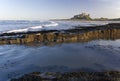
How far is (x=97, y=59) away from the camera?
54.9ft

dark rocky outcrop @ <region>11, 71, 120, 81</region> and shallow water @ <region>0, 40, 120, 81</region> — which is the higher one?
dark rocky outcrop @ <region>11, 71, 120, 81</region>

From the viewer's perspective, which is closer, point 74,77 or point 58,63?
point 74,77

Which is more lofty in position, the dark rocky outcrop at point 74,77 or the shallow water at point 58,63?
the dark rocky outcrop at point 74,77

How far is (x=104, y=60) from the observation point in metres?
16.4

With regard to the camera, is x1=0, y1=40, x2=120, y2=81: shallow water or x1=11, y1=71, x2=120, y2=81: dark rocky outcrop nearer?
x1=11, y1=71, x2=120, y2=81: dark rocky outcrop

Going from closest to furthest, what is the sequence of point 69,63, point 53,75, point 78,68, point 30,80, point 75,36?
point 30,80 → point 53,75 → point 78,68 → point 69,63 → point 75,36

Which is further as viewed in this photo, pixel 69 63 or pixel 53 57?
pixel 53 57

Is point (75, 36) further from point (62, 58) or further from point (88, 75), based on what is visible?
point (88, 75)

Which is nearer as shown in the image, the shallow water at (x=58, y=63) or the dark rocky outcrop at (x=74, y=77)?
the dark rocky outcrop at (x=74, y=77)

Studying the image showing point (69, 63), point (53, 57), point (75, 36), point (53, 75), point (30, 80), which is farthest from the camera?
point (75, 36)

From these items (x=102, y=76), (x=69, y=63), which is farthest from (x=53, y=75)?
(x=69, y=63)

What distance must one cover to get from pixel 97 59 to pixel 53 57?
10.7 ft

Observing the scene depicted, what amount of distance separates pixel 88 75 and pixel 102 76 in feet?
2.20

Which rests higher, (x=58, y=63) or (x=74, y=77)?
(x=74, y=77)
